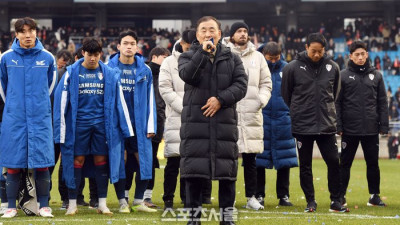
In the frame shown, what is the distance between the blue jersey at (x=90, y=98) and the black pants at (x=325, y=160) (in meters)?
2.35

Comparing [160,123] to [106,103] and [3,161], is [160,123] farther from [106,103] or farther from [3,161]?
[3,161]

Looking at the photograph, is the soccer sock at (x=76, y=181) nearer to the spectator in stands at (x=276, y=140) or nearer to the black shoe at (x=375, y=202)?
the spectator in stands at (x=276, y=140)

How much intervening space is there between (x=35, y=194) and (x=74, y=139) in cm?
74

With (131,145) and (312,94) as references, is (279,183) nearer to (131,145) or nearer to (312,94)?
(312,94)

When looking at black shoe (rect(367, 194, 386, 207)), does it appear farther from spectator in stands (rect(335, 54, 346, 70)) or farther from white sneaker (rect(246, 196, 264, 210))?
spectator in stands (rect(335, 54, 346, 70))

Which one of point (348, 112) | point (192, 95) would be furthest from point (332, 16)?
point (192, 95)

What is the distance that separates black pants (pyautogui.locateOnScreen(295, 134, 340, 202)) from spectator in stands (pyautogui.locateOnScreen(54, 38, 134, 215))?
2025mm

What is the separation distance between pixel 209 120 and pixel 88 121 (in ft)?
7.36

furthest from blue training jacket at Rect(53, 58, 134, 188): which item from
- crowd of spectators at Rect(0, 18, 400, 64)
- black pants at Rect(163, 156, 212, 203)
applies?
crowd of spectators at Rect(0, 18, 400, 64)

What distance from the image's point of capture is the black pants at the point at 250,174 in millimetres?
9961

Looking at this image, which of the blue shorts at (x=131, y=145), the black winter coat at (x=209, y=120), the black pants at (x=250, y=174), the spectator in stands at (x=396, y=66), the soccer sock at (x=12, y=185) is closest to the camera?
the black winter coat at (x=209, y=120)

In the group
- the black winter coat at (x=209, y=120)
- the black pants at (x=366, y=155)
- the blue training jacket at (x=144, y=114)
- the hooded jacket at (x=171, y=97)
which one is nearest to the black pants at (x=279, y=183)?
the black pants at (x=366, y=155)

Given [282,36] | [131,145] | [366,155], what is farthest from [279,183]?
[282,36]

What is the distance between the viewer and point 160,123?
34.9 feet
